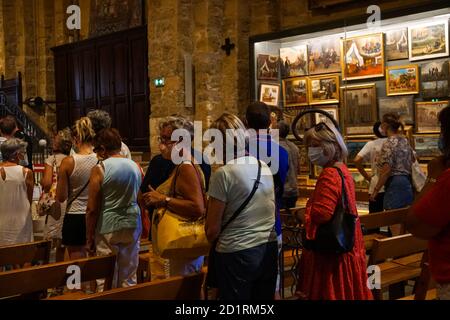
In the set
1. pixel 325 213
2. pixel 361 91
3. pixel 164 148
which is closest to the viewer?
pixel 325 213

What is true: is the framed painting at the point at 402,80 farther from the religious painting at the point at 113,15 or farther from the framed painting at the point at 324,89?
the religious painting at the point at 113,15

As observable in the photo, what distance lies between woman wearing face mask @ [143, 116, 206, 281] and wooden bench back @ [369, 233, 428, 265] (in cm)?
114

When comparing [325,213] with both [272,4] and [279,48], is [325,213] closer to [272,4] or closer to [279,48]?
[279,48]

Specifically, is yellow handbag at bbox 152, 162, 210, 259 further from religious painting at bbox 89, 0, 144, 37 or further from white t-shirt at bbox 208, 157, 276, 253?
religious painting at bbox 89, 0, 144, 37

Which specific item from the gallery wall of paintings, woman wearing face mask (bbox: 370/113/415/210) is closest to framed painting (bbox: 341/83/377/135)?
the gallery wall of paintings

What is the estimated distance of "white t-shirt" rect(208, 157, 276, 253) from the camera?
8.74ft

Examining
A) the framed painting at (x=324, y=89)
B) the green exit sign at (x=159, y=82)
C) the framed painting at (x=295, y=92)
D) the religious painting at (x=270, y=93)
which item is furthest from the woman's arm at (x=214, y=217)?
the green exit sign at (x=159, y=82)

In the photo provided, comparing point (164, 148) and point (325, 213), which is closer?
point (325, 213)

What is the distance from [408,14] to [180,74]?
480 centimetres

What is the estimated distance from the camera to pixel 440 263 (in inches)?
85.9

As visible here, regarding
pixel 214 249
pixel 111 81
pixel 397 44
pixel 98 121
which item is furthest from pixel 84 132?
pixel 111 81

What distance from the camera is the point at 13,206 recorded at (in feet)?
14.3
